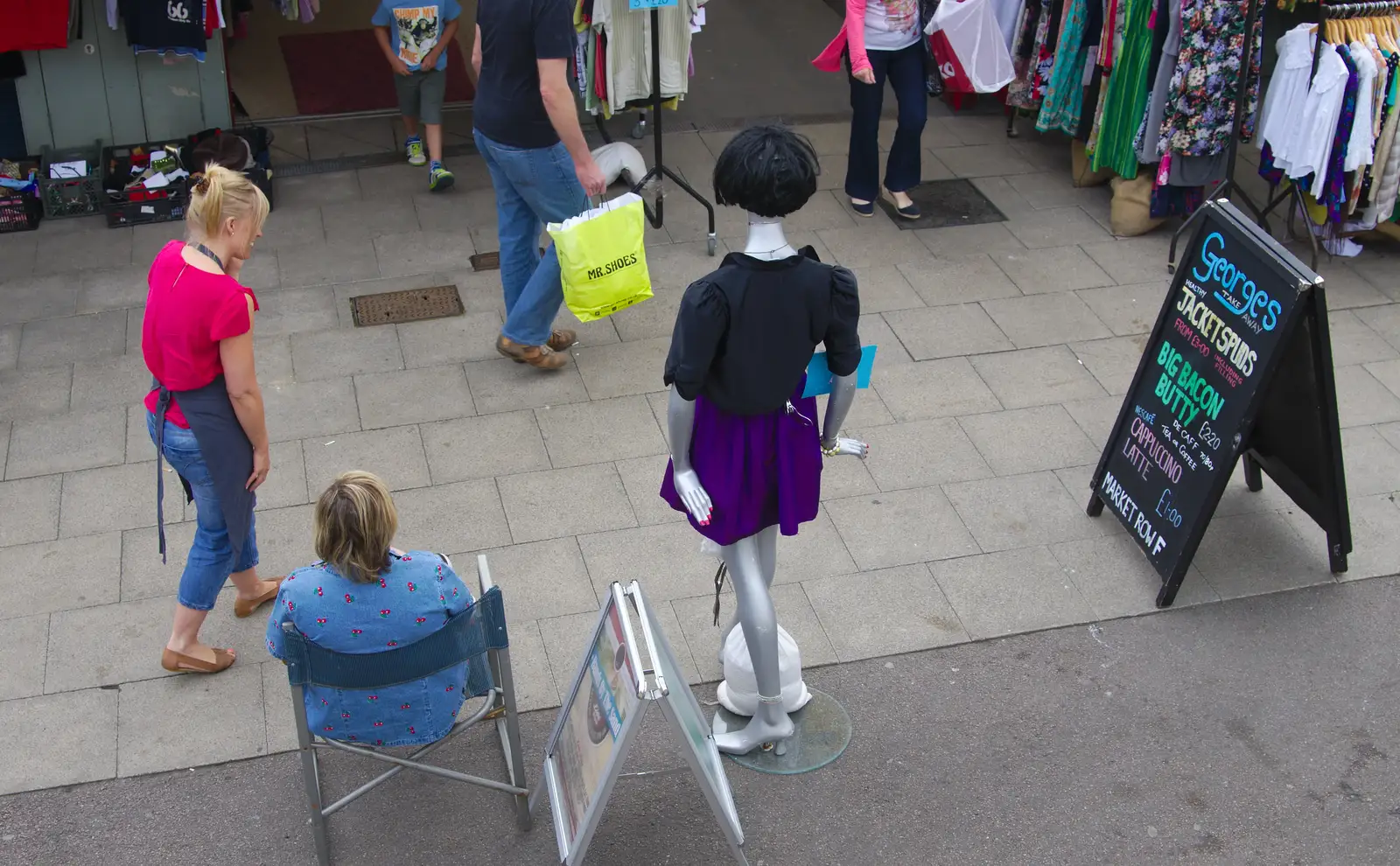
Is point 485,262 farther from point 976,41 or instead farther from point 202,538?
point 202,538

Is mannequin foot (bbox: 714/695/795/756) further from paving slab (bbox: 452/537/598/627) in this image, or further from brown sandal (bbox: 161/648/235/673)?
brown sandal (bbox: 161/648/235/673)

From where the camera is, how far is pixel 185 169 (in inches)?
307

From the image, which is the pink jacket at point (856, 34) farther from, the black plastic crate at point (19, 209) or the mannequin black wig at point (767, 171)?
the black plastic crate at point (19, 209)

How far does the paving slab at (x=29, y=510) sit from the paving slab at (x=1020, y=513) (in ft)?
11.6

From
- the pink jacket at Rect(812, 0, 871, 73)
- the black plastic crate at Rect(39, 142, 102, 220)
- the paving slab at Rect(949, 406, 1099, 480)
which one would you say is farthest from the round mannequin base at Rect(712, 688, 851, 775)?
the black plastic crate at Rect(39, 142, 102, 220)

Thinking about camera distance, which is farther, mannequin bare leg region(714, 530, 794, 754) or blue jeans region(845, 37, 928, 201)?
blue jeans region(845, 37, 928, 201)

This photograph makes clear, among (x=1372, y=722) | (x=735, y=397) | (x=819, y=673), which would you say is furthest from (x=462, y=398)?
(x=1372, y=722)

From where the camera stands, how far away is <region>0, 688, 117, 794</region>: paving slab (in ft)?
13.5

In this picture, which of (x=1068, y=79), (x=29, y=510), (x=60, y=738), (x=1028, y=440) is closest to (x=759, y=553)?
(x=1028, y=440)

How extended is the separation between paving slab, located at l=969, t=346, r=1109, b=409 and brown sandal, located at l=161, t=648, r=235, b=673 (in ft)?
11.4

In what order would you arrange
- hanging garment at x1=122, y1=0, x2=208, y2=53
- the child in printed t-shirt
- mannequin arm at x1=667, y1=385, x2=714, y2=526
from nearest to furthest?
mannequin arm at x1=667, y1=385, x2=714, y2=526 < hanging garment at x1=122, y1=0, x2=208, y2=53 < the child in printed t-shirt

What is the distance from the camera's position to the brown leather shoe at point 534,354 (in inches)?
242

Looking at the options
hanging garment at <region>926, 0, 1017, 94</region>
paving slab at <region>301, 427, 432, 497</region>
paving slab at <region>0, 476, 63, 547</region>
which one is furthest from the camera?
hanging garment at <region>926, 0, 1017, 94</region>

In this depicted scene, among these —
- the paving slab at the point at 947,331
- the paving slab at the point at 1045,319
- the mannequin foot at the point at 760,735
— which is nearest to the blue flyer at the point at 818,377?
the mannequin foot at the point at 760,735
